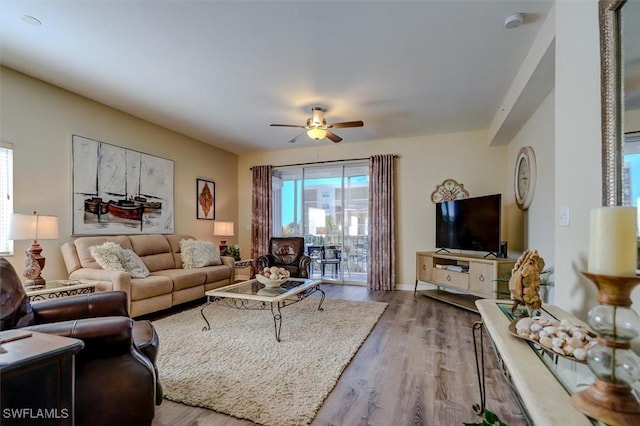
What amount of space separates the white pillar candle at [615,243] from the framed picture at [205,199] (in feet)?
18.7

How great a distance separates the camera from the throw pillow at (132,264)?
3674mm

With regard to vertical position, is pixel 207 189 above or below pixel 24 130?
below

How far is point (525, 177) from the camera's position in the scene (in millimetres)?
3930

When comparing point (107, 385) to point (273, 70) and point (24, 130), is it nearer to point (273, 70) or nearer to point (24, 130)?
point (273, 70)

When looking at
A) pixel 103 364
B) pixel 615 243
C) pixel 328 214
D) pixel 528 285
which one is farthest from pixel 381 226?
pixel 615 243

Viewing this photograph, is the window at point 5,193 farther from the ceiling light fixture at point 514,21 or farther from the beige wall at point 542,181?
the beige wall at point 542,181

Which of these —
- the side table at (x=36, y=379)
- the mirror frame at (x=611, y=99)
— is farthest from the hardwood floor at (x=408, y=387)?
the mirror frame at (x=611, y=99)

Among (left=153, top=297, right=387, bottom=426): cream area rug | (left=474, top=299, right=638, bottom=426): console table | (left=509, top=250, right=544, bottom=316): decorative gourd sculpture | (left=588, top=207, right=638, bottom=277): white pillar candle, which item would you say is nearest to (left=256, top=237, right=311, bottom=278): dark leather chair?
(left=153, top=297, right=387, bottom=426): cream area rug

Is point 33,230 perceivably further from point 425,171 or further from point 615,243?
point 425,171

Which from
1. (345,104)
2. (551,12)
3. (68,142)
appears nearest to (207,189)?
(68,142)

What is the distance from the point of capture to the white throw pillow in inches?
184

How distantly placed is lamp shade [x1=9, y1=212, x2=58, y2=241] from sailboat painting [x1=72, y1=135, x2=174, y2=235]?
2.60 ft

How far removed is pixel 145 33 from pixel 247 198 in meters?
4.42

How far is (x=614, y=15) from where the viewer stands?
1.26 metres
